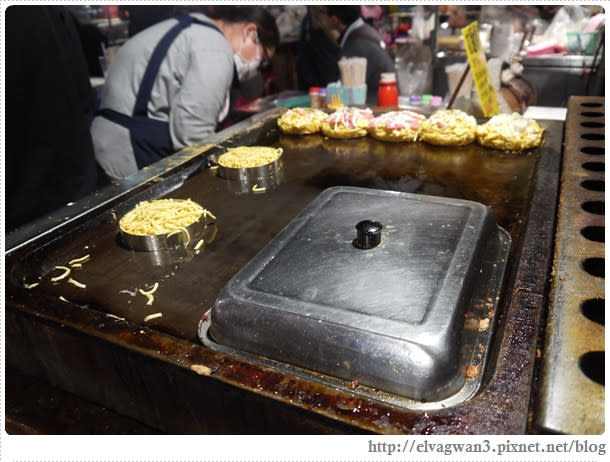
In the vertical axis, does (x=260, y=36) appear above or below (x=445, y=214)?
above

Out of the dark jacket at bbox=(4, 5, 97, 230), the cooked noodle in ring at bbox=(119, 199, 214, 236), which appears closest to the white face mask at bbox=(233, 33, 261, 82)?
the dark jacket at bbox=(4, 5, 97, 230)

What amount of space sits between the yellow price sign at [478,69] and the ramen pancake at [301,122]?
1174 millimetres

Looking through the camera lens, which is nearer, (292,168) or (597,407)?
(597,407)

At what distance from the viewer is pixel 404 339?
119 centimetres

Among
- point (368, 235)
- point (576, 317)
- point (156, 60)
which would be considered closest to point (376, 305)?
point (368, 235)

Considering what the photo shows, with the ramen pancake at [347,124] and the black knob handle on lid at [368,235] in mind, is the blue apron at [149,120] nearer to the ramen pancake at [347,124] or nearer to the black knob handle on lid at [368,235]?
the ramen pancake at [347,124]

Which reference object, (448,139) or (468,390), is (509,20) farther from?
(468,390)

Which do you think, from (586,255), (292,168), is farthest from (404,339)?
(292,168)

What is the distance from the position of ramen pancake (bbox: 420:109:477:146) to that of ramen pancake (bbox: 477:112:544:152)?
96 mm

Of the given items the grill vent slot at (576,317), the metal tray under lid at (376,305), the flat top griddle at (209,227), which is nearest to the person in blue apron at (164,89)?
the flat top griddle at (209,227)

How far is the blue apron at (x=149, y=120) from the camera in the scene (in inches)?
140

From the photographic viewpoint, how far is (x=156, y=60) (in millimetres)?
3562

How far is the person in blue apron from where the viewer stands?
140 inches

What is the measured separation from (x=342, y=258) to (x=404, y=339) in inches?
16.8
